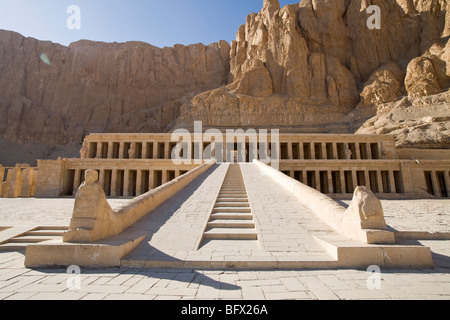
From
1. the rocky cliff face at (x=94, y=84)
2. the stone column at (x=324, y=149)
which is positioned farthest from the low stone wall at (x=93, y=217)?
the rocky cliff face at (x=94, y=84)

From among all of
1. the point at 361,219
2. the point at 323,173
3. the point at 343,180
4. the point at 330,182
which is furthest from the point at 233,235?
the point at 323,173

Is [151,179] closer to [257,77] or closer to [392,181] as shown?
[392,181]

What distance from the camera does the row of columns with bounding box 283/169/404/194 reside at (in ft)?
72.1

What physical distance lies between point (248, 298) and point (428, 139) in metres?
33.0

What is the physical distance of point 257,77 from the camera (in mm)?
48375

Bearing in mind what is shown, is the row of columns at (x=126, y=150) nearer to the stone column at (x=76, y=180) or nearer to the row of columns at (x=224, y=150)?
the row of columns at (x=224, y=150)

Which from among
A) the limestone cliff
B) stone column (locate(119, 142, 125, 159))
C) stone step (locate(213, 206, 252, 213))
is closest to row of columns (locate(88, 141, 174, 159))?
stone column (locate(119, 142, 125, 159))

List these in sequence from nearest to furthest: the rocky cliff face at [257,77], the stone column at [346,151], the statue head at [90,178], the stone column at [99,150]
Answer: the statue head at [90,178] → the stone column at [346,151] → the stone column at [99,150] → the rocky cliff face at [257,77]

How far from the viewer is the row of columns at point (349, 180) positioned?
21984 millimetres

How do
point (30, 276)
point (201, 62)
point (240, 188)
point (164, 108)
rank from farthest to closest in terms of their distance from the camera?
point (201, 62) → point (164, 108) → point (240, 188) → point (30, 276)

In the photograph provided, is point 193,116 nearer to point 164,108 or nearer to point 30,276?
point 164,108

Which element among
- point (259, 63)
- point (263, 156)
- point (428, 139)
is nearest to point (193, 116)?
point (259, 63)

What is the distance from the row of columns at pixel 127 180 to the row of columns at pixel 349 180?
12595mm
